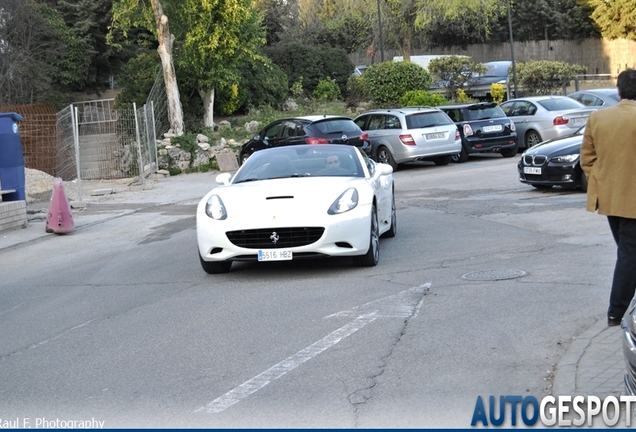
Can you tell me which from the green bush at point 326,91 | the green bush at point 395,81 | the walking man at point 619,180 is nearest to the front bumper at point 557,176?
the walking man at point 619,180

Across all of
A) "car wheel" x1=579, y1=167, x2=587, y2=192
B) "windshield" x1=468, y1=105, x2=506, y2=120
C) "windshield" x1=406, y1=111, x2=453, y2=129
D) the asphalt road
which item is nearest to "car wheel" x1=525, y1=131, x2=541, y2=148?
"windshield" x1=468, y1=105, x2=506, y2=120

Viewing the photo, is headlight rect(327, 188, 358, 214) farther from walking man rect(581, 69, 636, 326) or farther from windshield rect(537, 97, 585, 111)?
windshield rect(537, 97, 585, 111)

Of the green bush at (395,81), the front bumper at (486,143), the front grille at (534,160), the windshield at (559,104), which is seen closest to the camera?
the front grille at (534,160)

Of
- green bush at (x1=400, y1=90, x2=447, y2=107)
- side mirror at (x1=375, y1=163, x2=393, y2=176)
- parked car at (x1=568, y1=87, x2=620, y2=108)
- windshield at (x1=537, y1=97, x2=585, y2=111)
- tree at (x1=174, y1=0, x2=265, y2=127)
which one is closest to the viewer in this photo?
side mirror at (x1=375, y1=163, x2=393, y2=176)

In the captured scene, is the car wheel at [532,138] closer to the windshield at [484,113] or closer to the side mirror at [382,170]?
the windshield at [484,113]

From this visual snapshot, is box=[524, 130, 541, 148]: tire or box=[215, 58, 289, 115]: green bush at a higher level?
box=[215, 58, 289, 115]: green bush

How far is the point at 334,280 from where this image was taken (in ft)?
33.7

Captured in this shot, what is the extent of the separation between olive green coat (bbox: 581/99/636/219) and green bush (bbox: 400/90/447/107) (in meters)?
28.0

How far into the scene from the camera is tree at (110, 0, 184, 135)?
30.9m

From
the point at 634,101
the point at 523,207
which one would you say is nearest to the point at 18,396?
the point at 634,101

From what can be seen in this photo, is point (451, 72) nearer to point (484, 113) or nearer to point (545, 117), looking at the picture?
point (484, 113)

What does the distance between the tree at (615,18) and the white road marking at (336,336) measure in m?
57.6

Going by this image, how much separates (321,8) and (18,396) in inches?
2177

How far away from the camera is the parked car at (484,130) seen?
2616cm
